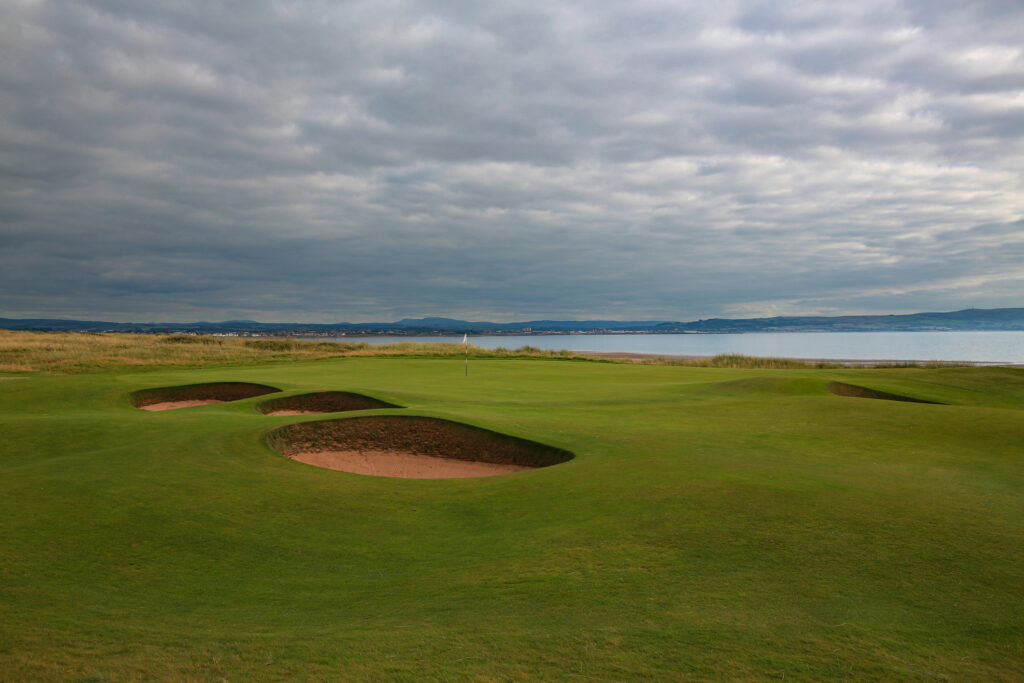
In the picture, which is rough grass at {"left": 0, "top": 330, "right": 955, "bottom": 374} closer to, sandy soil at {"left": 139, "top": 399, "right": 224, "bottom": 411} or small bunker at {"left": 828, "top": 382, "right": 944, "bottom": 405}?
sandy soil at {"left": 139, "top": 399, "right": 224, "bottom": 411}

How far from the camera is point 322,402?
1886 cm

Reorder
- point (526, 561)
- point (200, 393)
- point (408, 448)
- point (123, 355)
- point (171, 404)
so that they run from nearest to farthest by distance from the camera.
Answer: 1. point (526, 561)
2. point (408, 448)
3. point (171, 404)
4. point (200, 393)
5. point (123, 355)

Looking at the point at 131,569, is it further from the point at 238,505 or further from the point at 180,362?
the point at 180,362

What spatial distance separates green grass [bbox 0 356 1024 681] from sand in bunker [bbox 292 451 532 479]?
1.60 m

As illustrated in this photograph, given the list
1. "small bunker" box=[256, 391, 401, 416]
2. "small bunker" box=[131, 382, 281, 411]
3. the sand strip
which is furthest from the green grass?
"small bunker" box=[131, 382, 281, 411]

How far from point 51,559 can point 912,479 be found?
1107cm

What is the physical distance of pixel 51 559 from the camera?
239 inches

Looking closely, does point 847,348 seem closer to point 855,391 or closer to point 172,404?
point 855,391

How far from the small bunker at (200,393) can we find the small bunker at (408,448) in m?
8.63

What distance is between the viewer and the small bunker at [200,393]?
2100 cm

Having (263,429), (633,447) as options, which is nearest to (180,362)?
(263,429)

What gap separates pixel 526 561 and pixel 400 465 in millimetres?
7745

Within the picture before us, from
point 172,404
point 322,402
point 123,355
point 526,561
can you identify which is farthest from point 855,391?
point 123,355

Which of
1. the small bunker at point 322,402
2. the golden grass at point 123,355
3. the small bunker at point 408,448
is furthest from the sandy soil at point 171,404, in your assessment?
the golden grass at point 123,355
